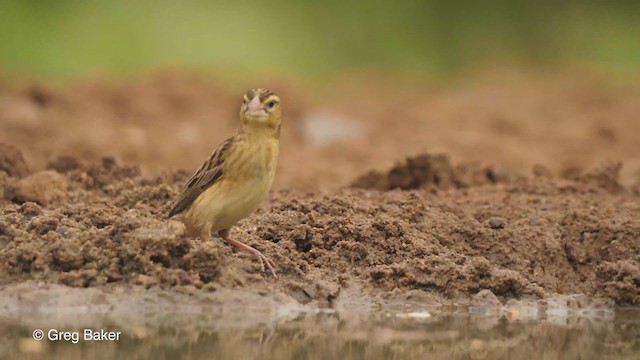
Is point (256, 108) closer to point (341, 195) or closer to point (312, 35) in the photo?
point (341, 195)

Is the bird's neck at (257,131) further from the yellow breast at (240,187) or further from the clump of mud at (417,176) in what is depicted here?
the clump of mud at (417,176)

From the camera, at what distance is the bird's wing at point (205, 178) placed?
8.49m

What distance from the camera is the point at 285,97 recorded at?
16.9m

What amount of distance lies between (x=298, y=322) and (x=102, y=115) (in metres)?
8.05

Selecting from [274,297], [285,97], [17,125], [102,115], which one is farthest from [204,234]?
[285,97]

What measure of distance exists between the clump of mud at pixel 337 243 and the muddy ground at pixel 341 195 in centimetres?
1

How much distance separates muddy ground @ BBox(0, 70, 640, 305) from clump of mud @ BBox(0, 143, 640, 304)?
0.04 feet

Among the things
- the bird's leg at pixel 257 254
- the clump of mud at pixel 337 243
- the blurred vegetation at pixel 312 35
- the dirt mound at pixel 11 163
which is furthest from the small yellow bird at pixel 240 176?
the blurred vegetation at pixel 312 35

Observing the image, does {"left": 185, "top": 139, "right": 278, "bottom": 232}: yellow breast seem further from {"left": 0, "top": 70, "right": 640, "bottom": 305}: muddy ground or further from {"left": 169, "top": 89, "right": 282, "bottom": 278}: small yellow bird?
{"left": 0, "top": 70, "right": 640, "bottom": 305}: muddy ground

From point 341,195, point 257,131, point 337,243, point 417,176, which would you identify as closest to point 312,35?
point 417,176

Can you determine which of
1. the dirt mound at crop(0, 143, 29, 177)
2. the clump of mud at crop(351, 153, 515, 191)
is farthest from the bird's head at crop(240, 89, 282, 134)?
the clump of mud at crop(351, 153, 515, 191)

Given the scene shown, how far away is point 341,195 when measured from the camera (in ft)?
33.5

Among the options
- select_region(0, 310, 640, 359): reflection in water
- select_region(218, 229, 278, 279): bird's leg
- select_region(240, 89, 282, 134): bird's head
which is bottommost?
select_region(0, 310, 640, 359): reflection in water

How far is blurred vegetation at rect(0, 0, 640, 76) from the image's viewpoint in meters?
17.4
